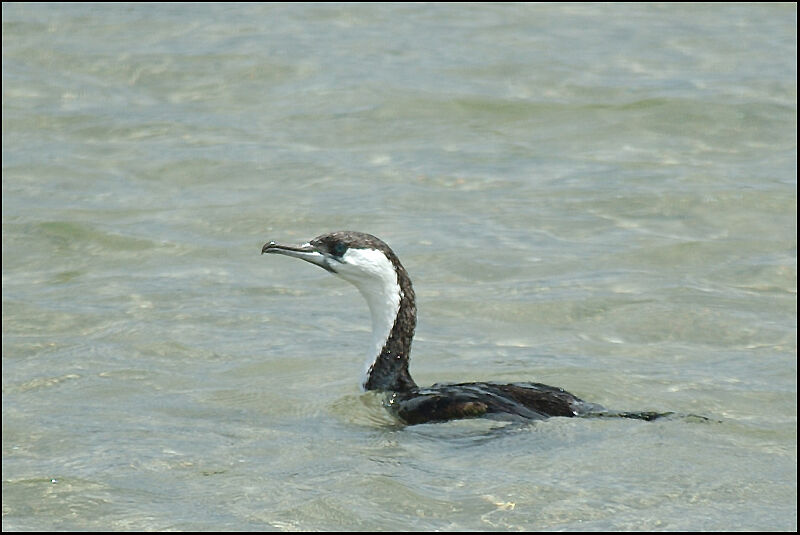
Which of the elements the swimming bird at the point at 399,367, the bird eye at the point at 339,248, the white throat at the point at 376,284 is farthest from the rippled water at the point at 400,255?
the bird eye at the point at 339,248

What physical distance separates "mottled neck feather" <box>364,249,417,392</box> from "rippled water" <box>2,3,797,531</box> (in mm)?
139

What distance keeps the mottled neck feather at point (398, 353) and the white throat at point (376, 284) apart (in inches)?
1.1

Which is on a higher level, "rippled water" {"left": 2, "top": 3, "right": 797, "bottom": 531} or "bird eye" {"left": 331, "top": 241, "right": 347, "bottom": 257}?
"bird eye" {"left": 331, "top": 241, "right": 347, "bottom": 257}

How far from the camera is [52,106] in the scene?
52.9ft

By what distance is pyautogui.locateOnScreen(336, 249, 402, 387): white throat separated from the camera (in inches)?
349

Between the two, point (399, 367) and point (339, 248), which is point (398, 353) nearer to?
point (399, 367)

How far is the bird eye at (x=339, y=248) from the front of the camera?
350 inches

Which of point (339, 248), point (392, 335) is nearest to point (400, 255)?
point (392, 335)

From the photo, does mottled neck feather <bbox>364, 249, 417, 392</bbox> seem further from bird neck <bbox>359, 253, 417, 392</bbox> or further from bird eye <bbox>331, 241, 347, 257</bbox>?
bird eye <bbox>331, 241, 347, 257</bbox>

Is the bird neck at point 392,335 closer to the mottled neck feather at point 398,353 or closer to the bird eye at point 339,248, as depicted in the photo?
the mottled neck feather at point 398,353

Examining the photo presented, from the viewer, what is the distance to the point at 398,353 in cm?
909

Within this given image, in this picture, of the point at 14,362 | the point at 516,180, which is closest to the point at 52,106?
the point at 516,180

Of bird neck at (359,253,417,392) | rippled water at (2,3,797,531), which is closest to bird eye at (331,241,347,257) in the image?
bird neck at (359,253,417,392)

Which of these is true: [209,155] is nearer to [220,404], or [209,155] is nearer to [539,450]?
[220,404]
